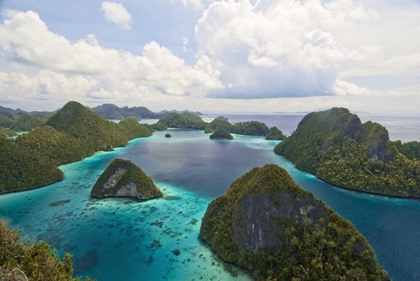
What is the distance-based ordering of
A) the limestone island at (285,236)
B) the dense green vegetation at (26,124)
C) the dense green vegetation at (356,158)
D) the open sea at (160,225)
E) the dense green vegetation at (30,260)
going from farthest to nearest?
1. the dense green vegetation at (26,124)
2. the dense green vegetation at (356,158)
3. the open sea at (160,225)
4. the limestone island at (285,236)
5. the dense green vegetation at (30,260)

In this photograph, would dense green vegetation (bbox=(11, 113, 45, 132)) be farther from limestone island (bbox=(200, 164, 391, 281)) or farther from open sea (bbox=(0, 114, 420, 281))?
limestone island (bbox=(200, 164, 391, 281))

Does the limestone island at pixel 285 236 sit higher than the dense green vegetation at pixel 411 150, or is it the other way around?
the dense green vegetation at pixel 411 150

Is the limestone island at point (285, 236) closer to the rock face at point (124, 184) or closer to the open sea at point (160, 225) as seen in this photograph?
the open sea at point (160, 225)

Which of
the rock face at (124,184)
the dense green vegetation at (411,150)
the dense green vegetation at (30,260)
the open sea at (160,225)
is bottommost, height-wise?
the open sea at (160,225)

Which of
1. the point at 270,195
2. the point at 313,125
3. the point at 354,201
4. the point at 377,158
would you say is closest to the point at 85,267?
the point at 270,195

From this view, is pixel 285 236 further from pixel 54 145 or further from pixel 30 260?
pixel 54 145

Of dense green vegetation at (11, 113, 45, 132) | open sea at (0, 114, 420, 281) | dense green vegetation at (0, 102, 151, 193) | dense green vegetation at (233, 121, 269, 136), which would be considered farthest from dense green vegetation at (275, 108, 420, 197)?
dense green vegetation at (11, 113, 45, 132)

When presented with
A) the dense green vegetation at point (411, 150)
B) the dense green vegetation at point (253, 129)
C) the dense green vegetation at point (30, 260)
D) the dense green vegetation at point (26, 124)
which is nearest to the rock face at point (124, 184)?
the dense green vegetation at point (30, 260)

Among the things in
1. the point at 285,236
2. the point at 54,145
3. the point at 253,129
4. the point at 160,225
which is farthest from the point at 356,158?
the point at 253,129
